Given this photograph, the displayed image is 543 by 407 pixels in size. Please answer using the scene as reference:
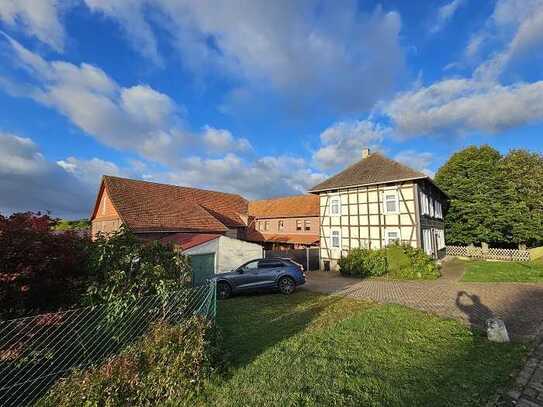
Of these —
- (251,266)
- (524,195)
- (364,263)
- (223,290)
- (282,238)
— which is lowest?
(223,290)

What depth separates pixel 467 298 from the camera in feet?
33.9

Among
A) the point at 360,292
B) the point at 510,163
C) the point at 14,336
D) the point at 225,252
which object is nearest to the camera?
the point at 14,336

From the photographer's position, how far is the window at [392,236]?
61.9ft

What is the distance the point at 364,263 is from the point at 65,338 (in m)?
16.2

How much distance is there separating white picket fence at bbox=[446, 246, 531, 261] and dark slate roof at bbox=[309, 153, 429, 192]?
39.0 ft

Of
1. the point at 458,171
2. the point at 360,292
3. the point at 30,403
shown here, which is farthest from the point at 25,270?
the point at 458,171

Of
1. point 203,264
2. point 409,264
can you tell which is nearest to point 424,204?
point 409,264

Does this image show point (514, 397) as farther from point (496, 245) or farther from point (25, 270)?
point (496, 245)

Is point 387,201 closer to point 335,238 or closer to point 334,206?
point 334,206

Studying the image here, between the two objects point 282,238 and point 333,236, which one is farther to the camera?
point 282,238

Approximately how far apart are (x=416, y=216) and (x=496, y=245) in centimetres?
1500

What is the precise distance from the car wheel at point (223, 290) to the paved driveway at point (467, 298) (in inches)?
153

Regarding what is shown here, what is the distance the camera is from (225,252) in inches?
701

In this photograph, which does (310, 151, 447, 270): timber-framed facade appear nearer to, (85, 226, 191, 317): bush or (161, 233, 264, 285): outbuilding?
(161, 233, 264, 285): outbuilding
